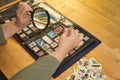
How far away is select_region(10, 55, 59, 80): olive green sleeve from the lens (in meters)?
1.00

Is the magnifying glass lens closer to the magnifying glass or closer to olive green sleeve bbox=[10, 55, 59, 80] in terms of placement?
the magnifying glass

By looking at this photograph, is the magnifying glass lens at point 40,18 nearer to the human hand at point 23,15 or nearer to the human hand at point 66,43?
the human hand at point 23,15

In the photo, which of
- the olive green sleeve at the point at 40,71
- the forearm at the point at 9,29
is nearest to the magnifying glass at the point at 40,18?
the forearm at the point at 9,29

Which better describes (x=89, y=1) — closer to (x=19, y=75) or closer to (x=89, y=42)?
(x=89, y=42)

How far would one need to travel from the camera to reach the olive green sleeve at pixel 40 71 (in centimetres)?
100

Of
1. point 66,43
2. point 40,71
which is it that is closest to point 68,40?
point 66,43

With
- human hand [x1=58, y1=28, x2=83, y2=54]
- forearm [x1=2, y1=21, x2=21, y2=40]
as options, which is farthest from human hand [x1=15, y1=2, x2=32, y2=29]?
human hand [x1=58, y1=28, x2=83, y2=54]

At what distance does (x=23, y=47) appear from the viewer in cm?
130

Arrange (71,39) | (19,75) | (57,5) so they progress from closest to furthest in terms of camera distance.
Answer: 1. (19,75)
2. (71,39)
3. (57,5)

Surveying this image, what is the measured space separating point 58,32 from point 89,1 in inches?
13.8

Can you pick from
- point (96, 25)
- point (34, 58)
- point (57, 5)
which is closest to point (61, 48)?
point (34, 58)

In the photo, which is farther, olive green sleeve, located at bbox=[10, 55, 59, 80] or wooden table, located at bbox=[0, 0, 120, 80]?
wooden table, located at bbox=[0, 0, 120, 80]

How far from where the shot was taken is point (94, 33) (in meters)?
1.33

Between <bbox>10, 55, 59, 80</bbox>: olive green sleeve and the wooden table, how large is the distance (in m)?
0.14
